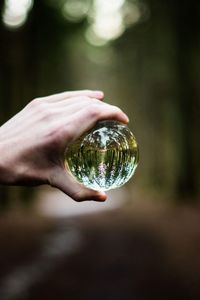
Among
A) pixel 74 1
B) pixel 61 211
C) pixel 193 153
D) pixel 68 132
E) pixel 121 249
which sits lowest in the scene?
pixel 61 211

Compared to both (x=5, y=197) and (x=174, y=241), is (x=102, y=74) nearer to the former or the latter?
(x=5, y=197)

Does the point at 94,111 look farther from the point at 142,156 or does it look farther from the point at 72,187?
the point at 142,156

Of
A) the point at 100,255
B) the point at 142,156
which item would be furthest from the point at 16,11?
the point at 142,156

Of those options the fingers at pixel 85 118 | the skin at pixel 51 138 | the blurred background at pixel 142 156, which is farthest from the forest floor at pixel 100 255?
the fingers at pixel 85 118

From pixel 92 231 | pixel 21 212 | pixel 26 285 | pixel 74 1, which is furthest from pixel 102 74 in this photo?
pixel 26 285

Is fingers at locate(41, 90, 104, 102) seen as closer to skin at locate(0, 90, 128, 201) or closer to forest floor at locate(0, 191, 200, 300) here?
Result: skin at locate(0, 90, 128, 201)

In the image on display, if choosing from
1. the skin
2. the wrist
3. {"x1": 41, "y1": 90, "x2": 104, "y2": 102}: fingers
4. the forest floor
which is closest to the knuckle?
the skin
